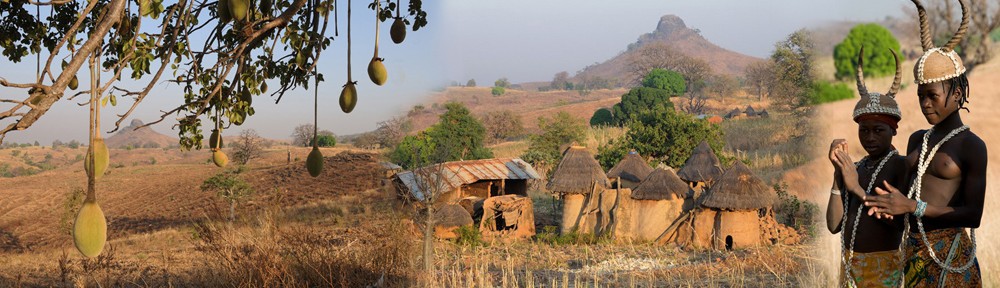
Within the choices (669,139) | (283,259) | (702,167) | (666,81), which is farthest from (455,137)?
(666,81)

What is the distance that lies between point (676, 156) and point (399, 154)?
8183 mm

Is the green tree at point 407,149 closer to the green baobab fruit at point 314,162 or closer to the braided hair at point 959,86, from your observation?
the green baobab fruit at point 314,162

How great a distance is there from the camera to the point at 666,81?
4938 cm

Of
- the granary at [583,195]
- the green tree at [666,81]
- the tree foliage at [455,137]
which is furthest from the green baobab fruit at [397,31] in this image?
the green tree at [666,81]

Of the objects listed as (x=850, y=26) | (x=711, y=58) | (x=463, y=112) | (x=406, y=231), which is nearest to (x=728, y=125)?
(x=463, y=112)

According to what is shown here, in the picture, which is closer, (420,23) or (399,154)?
(420,23)

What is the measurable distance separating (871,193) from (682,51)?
4164 inches

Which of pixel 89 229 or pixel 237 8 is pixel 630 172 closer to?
pixel 237 8

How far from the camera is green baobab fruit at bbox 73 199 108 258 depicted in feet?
4.80

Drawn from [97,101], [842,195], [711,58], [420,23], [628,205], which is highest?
[711,58]

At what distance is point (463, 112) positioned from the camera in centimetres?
2402

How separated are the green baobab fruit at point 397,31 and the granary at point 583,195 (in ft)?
35.5

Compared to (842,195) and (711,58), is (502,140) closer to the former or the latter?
(842,195)

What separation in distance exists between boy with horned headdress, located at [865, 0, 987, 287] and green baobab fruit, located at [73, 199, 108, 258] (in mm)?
1882
